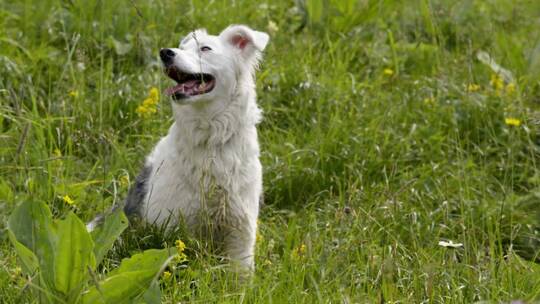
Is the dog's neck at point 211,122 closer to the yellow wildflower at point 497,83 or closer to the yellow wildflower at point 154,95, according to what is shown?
the yellow wildflower at point 154,95

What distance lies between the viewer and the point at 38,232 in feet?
11.7

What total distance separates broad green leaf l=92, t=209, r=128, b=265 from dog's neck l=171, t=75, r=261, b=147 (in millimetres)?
1394

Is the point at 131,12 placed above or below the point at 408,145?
above

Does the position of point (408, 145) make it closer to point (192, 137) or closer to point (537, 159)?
point (537, 159)

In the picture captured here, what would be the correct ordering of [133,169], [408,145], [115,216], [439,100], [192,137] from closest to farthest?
[115,216] < [192,137] < [133,169] < [408,145] < [439,100]

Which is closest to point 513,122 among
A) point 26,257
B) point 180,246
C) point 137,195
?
point 137,195

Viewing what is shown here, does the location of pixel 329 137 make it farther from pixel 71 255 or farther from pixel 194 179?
pixel 71 255

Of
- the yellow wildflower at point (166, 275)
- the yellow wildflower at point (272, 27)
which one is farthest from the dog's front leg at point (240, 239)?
the yellow wildflower at point (272, 27)

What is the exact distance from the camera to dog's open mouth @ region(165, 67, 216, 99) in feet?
16.0

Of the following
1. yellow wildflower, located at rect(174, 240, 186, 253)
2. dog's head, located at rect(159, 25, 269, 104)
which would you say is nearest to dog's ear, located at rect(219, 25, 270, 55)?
dog's head, located at rect(159, 25, 269, 104)

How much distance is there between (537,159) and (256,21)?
2.43 m

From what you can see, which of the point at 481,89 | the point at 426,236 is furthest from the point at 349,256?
the point at 481,89

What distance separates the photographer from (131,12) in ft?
23.6

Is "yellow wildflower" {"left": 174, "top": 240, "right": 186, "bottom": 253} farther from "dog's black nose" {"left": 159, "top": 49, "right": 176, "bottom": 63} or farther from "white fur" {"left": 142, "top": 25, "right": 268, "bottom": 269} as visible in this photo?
"dog's black nose" {"left": 159, "top": 49, "right": 176, "bottom": 63}
